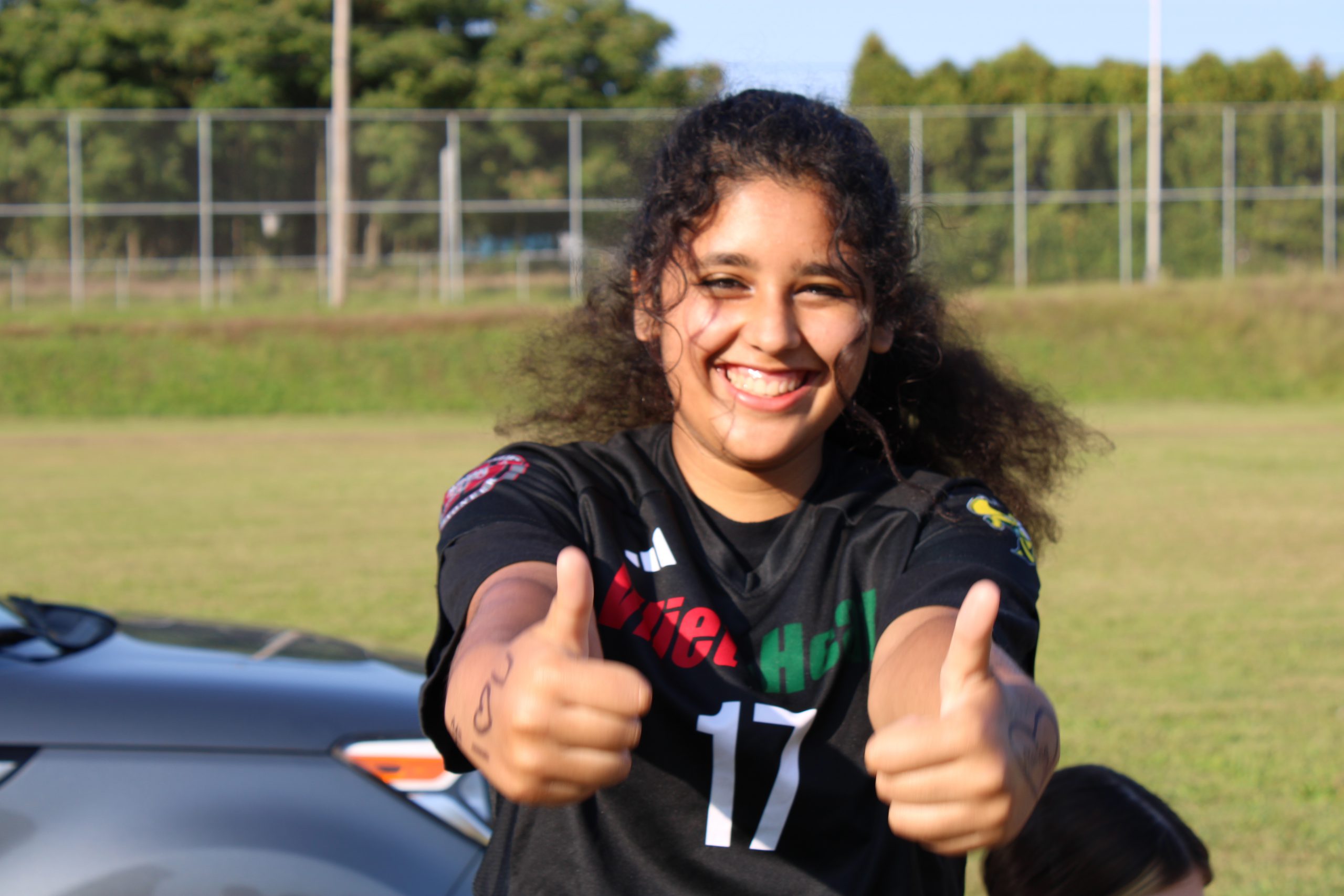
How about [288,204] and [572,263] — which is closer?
[572,263]

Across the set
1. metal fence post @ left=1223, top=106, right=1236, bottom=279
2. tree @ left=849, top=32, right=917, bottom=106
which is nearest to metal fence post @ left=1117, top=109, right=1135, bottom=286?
metal fence post @ left=1223, top=106, right=1236, bottom=279

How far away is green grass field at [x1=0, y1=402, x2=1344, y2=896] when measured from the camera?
5.15 meters

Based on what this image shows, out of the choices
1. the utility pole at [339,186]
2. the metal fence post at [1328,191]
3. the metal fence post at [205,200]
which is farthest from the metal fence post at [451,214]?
the metal fence post at [1328,191]

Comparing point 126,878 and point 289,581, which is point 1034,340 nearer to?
point 289,581

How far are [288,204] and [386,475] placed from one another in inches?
603

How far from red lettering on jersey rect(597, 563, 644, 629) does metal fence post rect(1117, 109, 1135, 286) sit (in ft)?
91.6

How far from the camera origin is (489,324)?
24.5m

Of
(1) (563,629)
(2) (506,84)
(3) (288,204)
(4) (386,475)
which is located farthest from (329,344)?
(1) (563,629)

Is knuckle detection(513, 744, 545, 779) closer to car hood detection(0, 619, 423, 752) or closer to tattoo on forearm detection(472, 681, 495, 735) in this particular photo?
tattoo on forearm detection(472, 681, 495, 735)

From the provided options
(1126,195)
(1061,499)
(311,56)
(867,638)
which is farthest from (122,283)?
(867,638)

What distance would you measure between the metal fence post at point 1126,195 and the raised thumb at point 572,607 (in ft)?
92.9

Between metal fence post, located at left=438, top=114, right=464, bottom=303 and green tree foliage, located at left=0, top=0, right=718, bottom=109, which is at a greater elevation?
green tree foliage, located at left=0, top=0, right=718, bottom=109

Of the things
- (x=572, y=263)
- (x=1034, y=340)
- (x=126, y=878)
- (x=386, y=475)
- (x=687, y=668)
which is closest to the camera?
(x=687, y=668)

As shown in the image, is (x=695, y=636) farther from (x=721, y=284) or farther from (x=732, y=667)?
(x=721, y=284)
